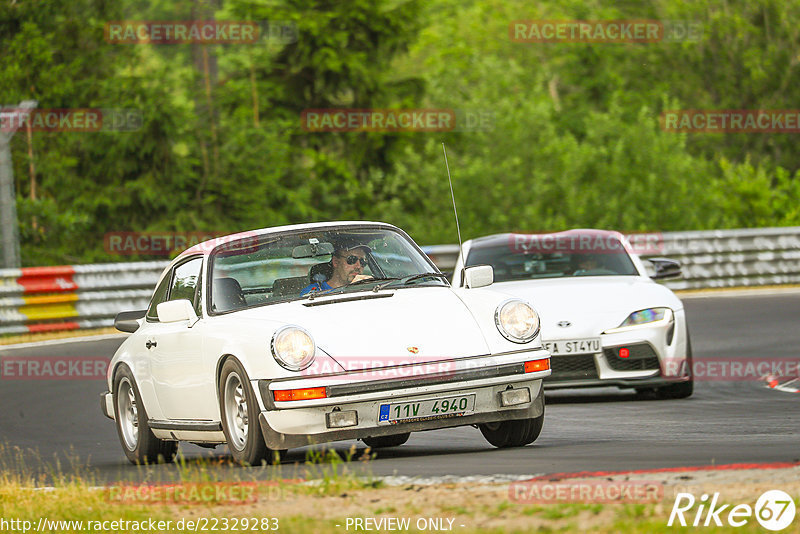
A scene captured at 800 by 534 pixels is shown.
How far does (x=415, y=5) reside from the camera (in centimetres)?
3550

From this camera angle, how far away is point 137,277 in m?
20.6

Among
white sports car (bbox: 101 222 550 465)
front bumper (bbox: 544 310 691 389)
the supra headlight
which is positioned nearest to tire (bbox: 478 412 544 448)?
white sports car (bbox: 101 222 550 465)

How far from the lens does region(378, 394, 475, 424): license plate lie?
24.6 feet

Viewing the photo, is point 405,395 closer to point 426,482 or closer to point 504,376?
point 504,376

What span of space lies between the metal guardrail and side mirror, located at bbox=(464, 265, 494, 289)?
38.8ft

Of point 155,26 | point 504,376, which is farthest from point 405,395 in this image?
point 155,26

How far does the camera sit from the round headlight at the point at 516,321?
788 centimetres

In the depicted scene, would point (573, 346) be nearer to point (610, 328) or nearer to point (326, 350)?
point (610, 328)

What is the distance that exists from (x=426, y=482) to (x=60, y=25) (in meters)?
27.1

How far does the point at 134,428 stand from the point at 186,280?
44.9 inches

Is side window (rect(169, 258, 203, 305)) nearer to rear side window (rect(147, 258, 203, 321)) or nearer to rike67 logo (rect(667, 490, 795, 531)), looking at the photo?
rear side window (rect(147, 258, 203, 321))

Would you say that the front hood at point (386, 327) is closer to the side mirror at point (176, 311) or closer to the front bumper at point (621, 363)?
the side mirror at point (176, 311)

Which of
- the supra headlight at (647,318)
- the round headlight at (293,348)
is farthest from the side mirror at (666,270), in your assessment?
the round headlight at (293,348)

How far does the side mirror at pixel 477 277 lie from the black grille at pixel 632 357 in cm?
238
